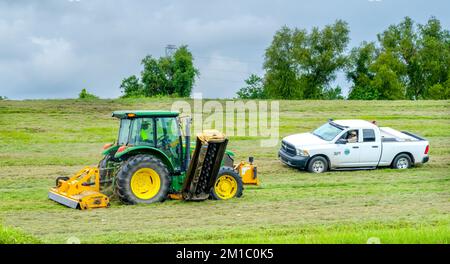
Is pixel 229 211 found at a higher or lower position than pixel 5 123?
lower

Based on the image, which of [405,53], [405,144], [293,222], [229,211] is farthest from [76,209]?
[405,53]

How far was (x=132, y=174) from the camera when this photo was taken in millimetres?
15055

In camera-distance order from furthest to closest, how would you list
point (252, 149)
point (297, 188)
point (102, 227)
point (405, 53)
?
point (405, 53), point (252, 149), point (297, 188), point (102, 227)

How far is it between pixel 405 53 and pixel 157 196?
28.6 meters

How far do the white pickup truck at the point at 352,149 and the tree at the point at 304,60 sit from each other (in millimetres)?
16204

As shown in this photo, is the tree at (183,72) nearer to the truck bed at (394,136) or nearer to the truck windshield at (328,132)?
the truck windshield at (328,132)

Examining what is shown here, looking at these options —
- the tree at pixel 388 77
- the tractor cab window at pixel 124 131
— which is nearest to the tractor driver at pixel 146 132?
the tractor cab window at pixel 124 131

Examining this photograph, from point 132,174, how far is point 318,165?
8324 millimetres

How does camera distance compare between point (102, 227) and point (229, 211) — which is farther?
point (229, 211)

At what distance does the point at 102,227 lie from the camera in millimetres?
12547

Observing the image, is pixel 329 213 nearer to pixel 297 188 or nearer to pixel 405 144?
pixel 297 188

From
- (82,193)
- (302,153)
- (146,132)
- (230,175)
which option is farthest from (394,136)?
(82,193)

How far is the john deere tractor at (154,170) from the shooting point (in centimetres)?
1485

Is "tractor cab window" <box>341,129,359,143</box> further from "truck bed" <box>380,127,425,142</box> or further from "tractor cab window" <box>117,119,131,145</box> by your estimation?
"tractor cab window" <box>117,119,131,145</box>
